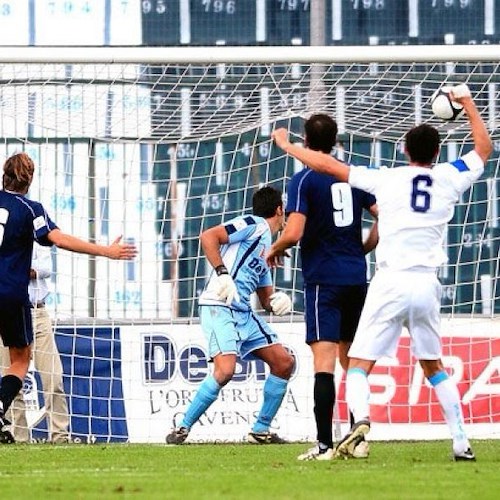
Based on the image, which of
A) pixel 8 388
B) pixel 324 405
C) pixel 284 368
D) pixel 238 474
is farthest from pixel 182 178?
pixel 238 474

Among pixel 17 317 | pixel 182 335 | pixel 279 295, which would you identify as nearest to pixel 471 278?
pixel 182 335

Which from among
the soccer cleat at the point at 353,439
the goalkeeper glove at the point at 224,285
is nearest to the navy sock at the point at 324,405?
the soccer cleat at the point at 353,439

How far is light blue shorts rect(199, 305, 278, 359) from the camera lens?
11062mm

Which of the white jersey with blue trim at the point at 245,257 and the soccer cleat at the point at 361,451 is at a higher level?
the white jersey with blue trim at the point at 245,257

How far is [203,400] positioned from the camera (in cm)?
1091

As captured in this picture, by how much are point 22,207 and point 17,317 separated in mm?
671

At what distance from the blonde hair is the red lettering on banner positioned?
3.11 metres

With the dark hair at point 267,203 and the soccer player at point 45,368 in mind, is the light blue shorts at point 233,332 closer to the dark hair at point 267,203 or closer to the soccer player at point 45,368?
the dark hair at point 267,203

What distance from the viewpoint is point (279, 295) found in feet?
34.7

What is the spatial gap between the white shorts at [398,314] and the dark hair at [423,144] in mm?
565

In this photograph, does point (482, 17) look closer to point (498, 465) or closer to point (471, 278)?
point (471, 278)

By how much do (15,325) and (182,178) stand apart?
3.29 metres

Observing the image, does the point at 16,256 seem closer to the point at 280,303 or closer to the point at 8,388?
the point at 8,388

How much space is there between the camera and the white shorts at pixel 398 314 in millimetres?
8539
